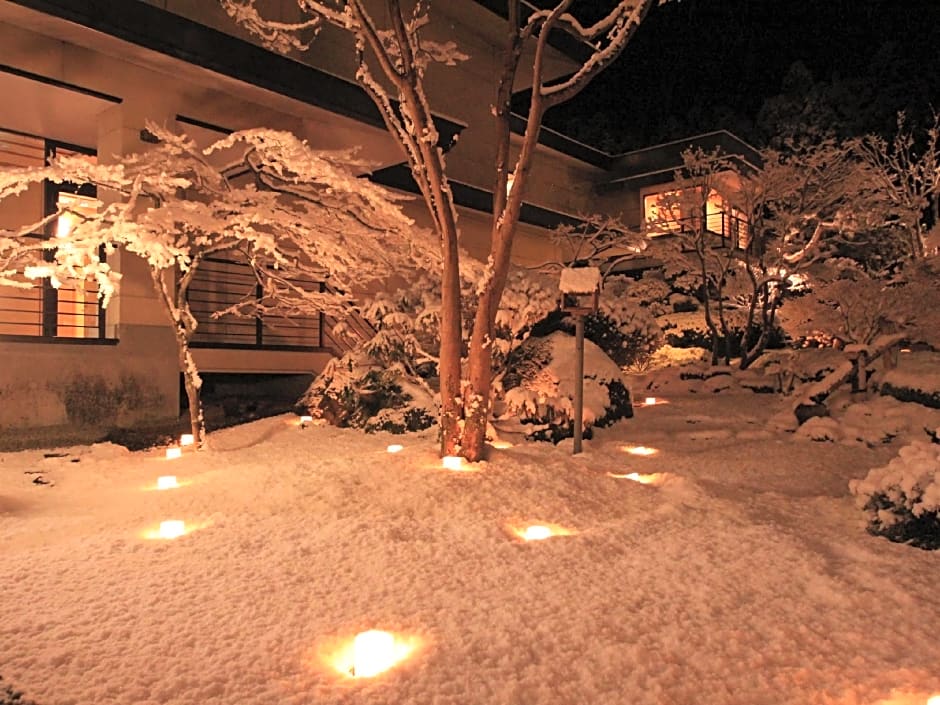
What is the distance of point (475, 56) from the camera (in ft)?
51.4

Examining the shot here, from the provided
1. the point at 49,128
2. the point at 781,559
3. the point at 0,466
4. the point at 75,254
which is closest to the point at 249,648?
the point at 781,559

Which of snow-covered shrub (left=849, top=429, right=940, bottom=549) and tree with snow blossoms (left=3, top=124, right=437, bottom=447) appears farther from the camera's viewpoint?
tree with snow blossoms (left=3, top=124, right=437, bottom=447)

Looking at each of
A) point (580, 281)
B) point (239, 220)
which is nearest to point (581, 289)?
point (580, 281)

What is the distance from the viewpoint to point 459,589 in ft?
11.2

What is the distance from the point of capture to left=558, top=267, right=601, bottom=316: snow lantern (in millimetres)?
7234

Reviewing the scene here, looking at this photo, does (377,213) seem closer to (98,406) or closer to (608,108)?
(98,406)

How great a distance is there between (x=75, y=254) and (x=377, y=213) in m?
3.28

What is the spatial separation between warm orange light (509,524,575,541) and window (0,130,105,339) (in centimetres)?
784

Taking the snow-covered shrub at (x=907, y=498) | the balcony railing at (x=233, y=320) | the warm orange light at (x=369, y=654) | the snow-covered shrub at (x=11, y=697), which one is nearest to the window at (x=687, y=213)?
the balcony railing at (x=233, y=320)

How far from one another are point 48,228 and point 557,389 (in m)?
8.58

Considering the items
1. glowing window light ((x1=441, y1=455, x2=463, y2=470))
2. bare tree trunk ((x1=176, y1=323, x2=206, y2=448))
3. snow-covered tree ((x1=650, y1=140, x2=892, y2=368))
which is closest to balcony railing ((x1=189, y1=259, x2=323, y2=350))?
bare tree trunk ((x1=176, y1=323, x2=206, y2=448))

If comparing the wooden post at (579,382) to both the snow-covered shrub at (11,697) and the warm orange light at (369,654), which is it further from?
the snow-covered shrub at (11,697)

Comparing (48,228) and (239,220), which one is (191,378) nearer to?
(239,220)

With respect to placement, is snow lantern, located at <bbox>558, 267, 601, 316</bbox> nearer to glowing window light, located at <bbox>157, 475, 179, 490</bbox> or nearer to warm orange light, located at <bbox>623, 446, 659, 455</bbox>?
warm orange light, located at <bbox>623, 446, 659, 455</bbox>
